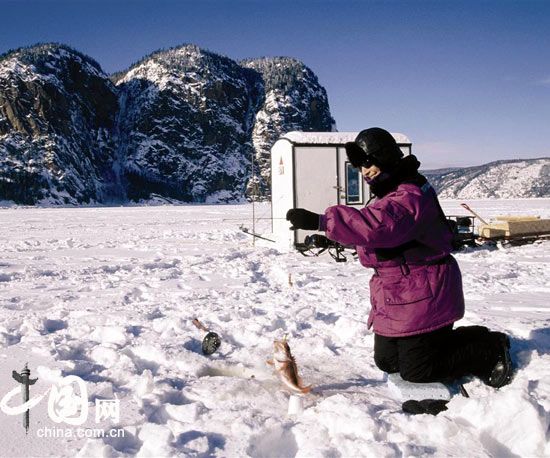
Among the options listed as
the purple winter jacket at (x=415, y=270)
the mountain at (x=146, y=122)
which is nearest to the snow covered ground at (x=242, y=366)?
the purple winter jacket at (x=415, y=270)

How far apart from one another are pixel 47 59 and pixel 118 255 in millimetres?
125555

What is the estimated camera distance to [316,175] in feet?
36.6

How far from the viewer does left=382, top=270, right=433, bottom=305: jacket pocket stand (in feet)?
8.56

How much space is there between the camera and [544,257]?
981 centimetres

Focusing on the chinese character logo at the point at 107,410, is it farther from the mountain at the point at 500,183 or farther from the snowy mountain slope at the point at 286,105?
the mountain at the point at 500,183

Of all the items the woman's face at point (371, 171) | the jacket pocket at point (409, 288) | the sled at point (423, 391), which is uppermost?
the woman's face at point (371, 171)

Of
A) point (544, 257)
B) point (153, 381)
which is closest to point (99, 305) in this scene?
point (153, 381)

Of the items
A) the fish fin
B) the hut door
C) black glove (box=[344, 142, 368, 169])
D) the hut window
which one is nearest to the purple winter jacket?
black glove (box=[344, 142, 368, 169])

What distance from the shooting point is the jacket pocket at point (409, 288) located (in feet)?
8.56

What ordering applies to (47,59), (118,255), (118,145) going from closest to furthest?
(118,255)
(47,59)
(118,145)

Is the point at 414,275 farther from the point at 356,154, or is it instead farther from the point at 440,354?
the point at 356,154

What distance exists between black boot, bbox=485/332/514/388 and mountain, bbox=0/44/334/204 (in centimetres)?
8382

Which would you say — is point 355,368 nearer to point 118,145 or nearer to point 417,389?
point 417,389

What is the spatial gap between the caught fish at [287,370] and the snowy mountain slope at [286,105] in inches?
4829
